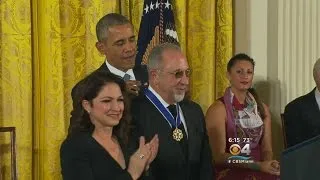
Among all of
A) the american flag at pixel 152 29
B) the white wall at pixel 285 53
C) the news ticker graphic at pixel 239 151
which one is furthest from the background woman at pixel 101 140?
the white wall at pixel 285 53

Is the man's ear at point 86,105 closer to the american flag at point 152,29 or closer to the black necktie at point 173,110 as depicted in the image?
the black necktie at point 173,110

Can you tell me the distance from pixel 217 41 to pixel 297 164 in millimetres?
3676

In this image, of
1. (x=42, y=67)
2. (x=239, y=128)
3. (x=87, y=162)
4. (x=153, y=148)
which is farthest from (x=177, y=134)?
(x=42, y=67)

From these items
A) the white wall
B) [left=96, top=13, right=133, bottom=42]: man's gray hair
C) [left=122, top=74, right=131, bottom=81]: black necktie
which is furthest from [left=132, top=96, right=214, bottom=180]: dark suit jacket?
the white wall

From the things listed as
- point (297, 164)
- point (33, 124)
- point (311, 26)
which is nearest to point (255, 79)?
point (311, 26)

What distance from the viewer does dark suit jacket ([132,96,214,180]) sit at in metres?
2.82

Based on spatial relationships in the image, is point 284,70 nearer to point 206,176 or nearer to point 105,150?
point 206,176

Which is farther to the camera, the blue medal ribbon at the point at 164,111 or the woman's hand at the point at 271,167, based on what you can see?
the woman's hand at the point at 271,167

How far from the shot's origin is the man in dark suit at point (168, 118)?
9.27 ft

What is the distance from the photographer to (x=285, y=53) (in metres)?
4.93

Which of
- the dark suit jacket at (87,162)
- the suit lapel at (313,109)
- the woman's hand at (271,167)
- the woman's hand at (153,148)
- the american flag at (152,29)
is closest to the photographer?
the dark suit jacket at (87,162)

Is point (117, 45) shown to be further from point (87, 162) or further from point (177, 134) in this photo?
point (87, 162)

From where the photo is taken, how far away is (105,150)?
102 inches

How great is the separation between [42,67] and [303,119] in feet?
5.91
